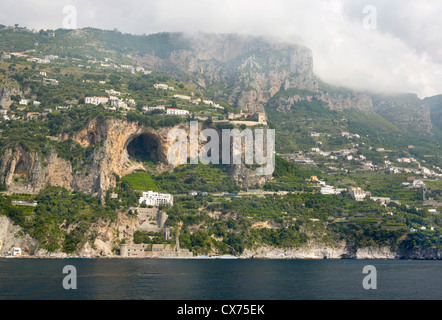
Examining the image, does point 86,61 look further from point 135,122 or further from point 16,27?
point 135,122

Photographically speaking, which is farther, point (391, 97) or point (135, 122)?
point (391, 97)

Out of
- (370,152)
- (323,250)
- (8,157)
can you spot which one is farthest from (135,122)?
(370,152)

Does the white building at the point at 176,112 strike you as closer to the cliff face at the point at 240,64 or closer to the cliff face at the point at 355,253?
the cliff face at the point at 355,253

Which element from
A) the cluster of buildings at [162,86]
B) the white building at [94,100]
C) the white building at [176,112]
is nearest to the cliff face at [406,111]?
the cluster of buildings at [162,86]
